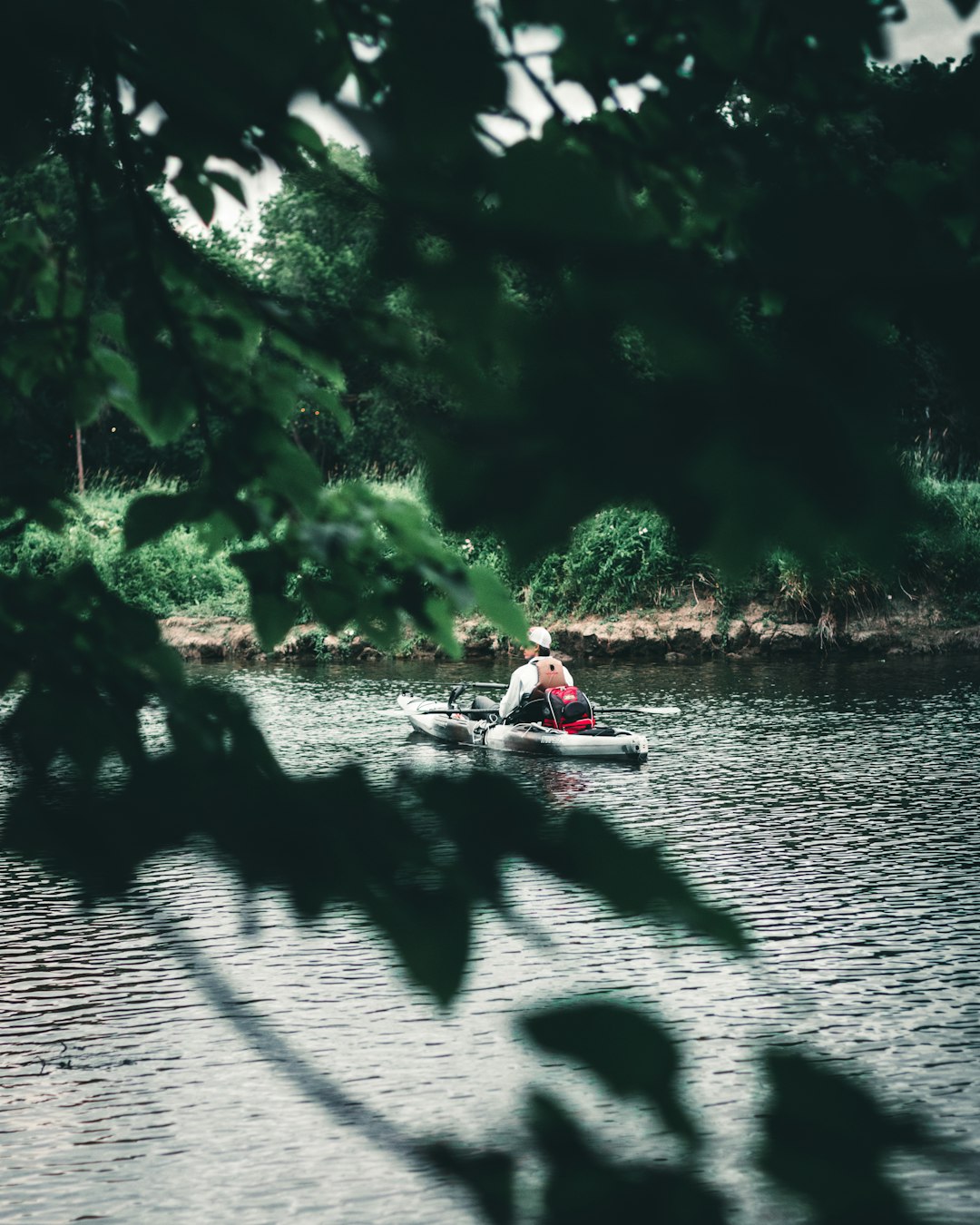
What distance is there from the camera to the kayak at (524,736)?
15852 millimetres

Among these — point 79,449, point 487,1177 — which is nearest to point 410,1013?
point 487,1177

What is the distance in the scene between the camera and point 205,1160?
638 centimetres

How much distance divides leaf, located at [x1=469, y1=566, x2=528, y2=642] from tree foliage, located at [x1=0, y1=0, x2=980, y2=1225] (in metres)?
0.42

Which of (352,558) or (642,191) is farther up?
(642,191)

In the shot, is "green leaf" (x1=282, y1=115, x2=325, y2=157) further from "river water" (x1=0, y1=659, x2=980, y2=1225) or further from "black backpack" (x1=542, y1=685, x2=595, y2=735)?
"black backpack" (x1=542, y1=685, x2=595, y2=735)

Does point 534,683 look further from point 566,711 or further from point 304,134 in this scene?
point 304,134

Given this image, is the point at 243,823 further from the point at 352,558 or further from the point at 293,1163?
the point at 293,1163

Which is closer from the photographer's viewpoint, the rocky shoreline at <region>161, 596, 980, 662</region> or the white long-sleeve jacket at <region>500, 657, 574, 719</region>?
the white long-sleeve jacket at <region>500, 657, 574, 719</region>

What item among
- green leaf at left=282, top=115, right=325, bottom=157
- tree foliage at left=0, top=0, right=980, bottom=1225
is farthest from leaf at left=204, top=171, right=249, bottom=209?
green leaf at left=282, top=115, right=325, bottom=157

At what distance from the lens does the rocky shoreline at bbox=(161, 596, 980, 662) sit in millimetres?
26141

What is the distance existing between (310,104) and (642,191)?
1.25ft

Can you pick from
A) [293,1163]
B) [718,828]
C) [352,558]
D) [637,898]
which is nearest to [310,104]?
[637,898]

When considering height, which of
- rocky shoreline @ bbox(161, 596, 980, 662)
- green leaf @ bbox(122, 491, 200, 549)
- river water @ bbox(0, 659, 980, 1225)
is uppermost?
green leaf @ bbox(122, 491, 200, 549)

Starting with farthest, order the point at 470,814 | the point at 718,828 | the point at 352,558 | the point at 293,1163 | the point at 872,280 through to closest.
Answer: the point at 718,828, the point at 293,1163, the point at 352,558, the point at 470,814, the point at 872,280
